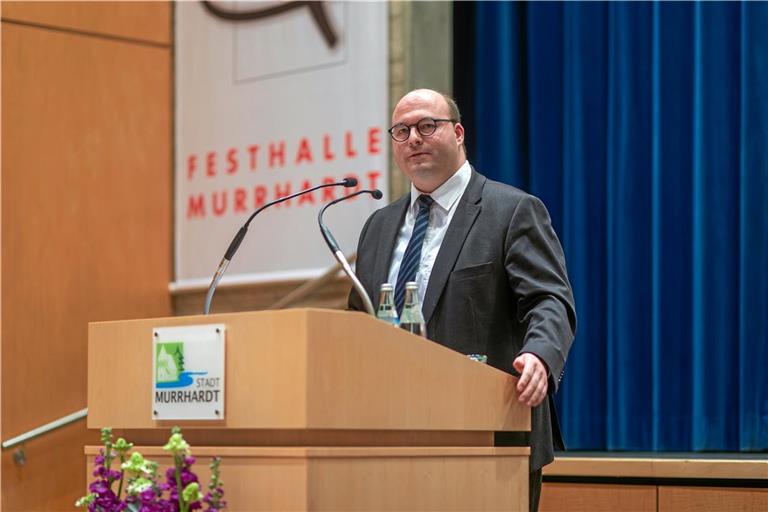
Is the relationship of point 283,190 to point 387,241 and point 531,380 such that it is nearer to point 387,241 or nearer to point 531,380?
point 387,241

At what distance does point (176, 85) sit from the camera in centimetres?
613

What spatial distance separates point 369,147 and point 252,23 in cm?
105

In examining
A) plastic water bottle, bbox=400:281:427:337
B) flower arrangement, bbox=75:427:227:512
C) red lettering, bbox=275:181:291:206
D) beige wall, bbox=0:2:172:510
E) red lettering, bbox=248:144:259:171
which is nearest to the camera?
flower arrangement, bbox=75:427:227:512

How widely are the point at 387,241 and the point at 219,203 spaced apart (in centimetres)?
302

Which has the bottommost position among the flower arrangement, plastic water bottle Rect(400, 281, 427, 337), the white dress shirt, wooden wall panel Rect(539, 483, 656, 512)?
wooden wall panel Rect(539, 483, 656, 512)

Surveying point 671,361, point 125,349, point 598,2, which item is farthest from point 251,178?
point 125,349

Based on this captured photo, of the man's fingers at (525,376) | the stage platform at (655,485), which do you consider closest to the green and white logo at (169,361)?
the man's fingers at (525,376)

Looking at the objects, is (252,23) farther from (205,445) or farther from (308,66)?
(205,445)

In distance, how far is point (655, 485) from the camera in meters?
3.56

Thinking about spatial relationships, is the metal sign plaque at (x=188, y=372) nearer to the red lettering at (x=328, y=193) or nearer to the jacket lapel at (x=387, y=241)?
the jacket lapel at (x=387, y=241)

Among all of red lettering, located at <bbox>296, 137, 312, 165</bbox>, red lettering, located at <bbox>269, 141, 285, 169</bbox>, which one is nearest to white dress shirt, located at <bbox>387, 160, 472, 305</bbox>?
red lettering, located at <bbox>296, 137, 312, 165</bbox>

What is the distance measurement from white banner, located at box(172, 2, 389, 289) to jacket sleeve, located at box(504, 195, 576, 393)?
2.41 m

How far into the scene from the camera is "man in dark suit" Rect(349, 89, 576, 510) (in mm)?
2562

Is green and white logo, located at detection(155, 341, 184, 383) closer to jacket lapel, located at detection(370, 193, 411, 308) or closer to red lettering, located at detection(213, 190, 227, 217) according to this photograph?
jacket lapel, located at detection(370, 193, 411, 308)
